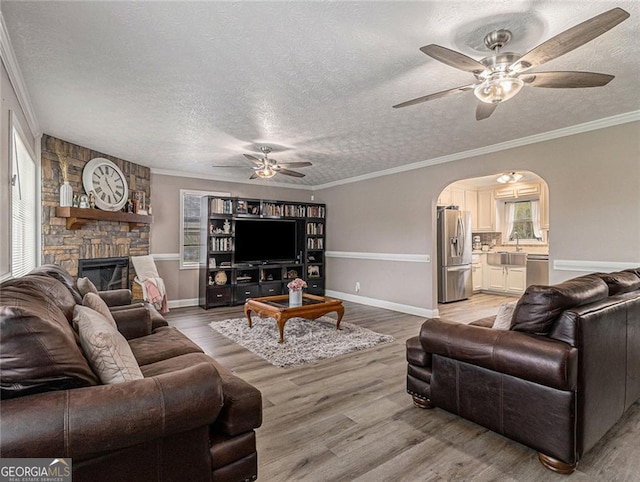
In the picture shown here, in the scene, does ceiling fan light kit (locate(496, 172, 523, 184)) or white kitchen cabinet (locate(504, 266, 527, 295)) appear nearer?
ceiling fan light kit (locate(496, 172, 523, 184))

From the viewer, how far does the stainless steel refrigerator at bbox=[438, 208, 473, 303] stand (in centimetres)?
663

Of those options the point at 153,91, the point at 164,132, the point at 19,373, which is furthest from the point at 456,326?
the point at 164,132

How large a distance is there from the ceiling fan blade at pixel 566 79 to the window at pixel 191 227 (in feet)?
17.5

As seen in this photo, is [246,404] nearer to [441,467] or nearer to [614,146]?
[441,467]

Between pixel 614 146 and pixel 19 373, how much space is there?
501 centimetres

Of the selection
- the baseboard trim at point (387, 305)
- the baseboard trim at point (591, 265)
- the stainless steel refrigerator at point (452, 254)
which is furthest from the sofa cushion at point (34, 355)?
the stainless steel refrigerator at point (452, 254)

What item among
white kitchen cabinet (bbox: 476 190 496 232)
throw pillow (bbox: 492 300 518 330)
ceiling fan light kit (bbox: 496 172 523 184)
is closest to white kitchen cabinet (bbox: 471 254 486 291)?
white kitchen cabinet (bbox: 476 190 496 232)

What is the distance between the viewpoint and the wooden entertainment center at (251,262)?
6.13 metres

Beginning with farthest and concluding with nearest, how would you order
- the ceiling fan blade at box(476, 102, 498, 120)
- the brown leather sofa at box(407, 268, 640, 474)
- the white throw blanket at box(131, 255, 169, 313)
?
the white throw blanket at box(131, 255, 169, 313) < the ceiling fan blade at box(476, 102, 498, 120) < the brown leather sofa at box(407, 268, 640, 474)

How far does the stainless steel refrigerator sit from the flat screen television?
2961 millimetres

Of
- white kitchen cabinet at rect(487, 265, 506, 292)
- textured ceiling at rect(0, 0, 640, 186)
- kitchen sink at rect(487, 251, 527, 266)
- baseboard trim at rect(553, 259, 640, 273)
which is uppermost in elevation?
textured ceiling at rect(0, 0, 640, 186)

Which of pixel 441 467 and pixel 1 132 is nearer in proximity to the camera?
pixel 441 467

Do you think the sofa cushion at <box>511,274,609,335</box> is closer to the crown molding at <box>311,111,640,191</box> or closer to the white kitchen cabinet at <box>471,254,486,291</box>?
the crown molding at <box>311,111,640,191</box>

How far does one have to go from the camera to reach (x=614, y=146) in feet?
11.8
